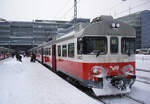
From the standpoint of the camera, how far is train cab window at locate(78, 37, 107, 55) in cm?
640

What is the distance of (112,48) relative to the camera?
666cm

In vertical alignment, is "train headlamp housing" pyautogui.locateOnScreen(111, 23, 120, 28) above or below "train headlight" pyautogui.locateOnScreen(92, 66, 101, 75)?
above

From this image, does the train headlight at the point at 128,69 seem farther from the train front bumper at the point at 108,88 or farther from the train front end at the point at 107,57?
the train front bumper at the point at 108,88

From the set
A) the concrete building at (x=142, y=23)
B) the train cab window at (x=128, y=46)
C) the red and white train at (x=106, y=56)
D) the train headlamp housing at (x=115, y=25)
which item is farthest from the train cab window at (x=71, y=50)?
the concrete building at (x=142, y=23)

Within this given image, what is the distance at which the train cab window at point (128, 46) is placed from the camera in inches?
270

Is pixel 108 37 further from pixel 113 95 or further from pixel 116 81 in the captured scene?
pixel 113 95

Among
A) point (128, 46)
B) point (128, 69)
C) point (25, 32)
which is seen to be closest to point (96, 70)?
point (128, 69)

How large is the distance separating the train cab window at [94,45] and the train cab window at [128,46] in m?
0.91

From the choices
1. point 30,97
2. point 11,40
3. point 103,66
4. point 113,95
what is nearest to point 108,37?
point 103,66

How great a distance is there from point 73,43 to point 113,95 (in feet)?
9.93

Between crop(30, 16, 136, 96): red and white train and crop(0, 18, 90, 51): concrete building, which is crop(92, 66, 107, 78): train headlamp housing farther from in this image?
crop(0, 18, 90, 51): concrete building

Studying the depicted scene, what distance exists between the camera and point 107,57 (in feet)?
21.4

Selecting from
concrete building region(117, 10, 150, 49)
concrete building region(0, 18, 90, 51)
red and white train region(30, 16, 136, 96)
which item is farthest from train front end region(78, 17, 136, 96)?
concrete building region(0, 18, 90, 51)

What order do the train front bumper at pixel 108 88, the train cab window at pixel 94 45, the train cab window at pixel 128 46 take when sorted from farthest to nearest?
the train cab window at pixel 128 46, the train cab window at pixel 94 45, the train front bumper at pixel 108 88
